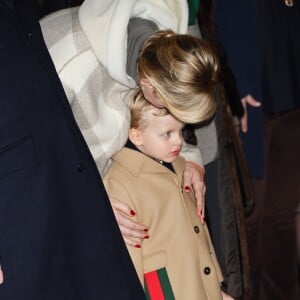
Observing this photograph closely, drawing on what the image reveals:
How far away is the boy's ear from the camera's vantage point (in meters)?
1.25

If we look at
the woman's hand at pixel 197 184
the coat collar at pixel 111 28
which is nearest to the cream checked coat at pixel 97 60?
the coat collar at pixel 111 28

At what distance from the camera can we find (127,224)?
1205mm

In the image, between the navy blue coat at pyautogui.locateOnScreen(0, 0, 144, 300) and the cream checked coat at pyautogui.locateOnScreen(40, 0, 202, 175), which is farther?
the cream checked coat at pyautogui.locateOnScreen(40, 0, 202, 175)

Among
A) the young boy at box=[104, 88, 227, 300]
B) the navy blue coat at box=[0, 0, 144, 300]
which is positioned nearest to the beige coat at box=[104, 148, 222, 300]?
the young boy at box=[104, 88, 227, 300]

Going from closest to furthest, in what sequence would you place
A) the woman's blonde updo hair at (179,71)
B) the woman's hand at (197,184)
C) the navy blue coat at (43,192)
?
the navy blue coat at (43,192), the woman's blonde updo hair at (179,71), the woman's hand at (197,184)

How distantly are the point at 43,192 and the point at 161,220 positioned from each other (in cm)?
34

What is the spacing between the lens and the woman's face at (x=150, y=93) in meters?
1.16

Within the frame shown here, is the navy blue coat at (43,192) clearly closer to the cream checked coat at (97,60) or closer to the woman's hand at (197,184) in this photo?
the cream checked coat at (97,60)

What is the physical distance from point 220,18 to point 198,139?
40 cm

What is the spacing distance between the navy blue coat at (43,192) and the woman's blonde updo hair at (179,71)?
0.18 meters

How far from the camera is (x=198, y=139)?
146cm

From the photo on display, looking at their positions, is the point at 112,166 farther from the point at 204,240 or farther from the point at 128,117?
the point at 204,240

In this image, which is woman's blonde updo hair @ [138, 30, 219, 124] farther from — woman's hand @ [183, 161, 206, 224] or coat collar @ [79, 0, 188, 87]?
woman's hand @ [183, 161, 206, 224]

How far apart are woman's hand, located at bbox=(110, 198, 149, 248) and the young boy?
2cm
